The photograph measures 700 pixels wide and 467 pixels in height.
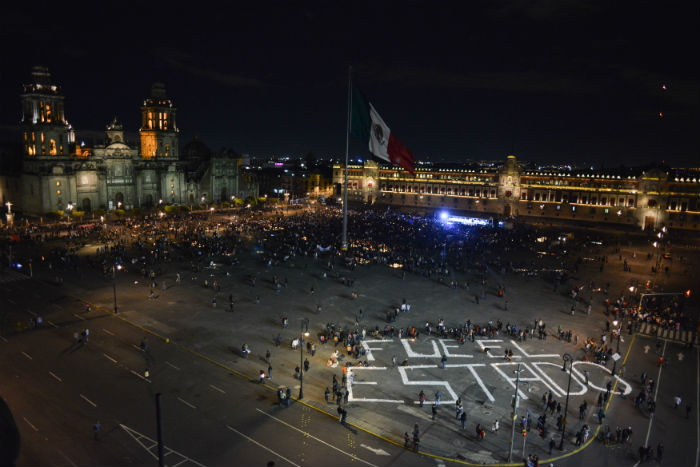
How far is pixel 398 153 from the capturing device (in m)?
22.6

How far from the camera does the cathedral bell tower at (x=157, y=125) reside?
94250 millimetres

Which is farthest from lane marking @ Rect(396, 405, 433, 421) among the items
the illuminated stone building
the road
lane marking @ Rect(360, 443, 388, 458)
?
the illuminated stone building

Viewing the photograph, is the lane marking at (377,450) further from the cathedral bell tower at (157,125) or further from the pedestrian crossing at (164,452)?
the cathedral bell tower at (157,125)

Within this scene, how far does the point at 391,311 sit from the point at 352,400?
13.2 meters

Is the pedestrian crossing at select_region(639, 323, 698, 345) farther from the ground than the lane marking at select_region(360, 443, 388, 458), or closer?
farther from the ground

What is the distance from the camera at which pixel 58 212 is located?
69250 millimetres

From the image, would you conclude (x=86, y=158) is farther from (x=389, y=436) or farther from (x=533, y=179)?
(x=533, y=179)

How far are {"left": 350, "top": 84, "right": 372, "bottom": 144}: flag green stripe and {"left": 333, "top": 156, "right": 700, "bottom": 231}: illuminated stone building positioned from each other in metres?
79.3

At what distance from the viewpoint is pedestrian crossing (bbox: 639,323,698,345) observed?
1227 inches

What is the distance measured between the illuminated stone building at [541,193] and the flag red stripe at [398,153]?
77.2 metres

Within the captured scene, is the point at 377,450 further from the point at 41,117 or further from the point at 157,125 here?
the point at 157,125

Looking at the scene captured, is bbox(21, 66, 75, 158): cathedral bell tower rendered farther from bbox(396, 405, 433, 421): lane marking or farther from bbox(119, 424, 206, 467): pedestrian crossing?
bbox(396, 405, 433, 421): lane marking

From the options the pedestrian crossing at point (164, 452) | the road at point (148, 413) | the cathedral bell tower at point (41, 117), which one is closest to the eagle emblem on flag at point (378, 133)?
the road at point (148, 413)

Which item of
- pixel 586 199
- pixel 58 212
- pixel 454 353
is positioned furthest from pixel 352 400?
pixel 586 199
